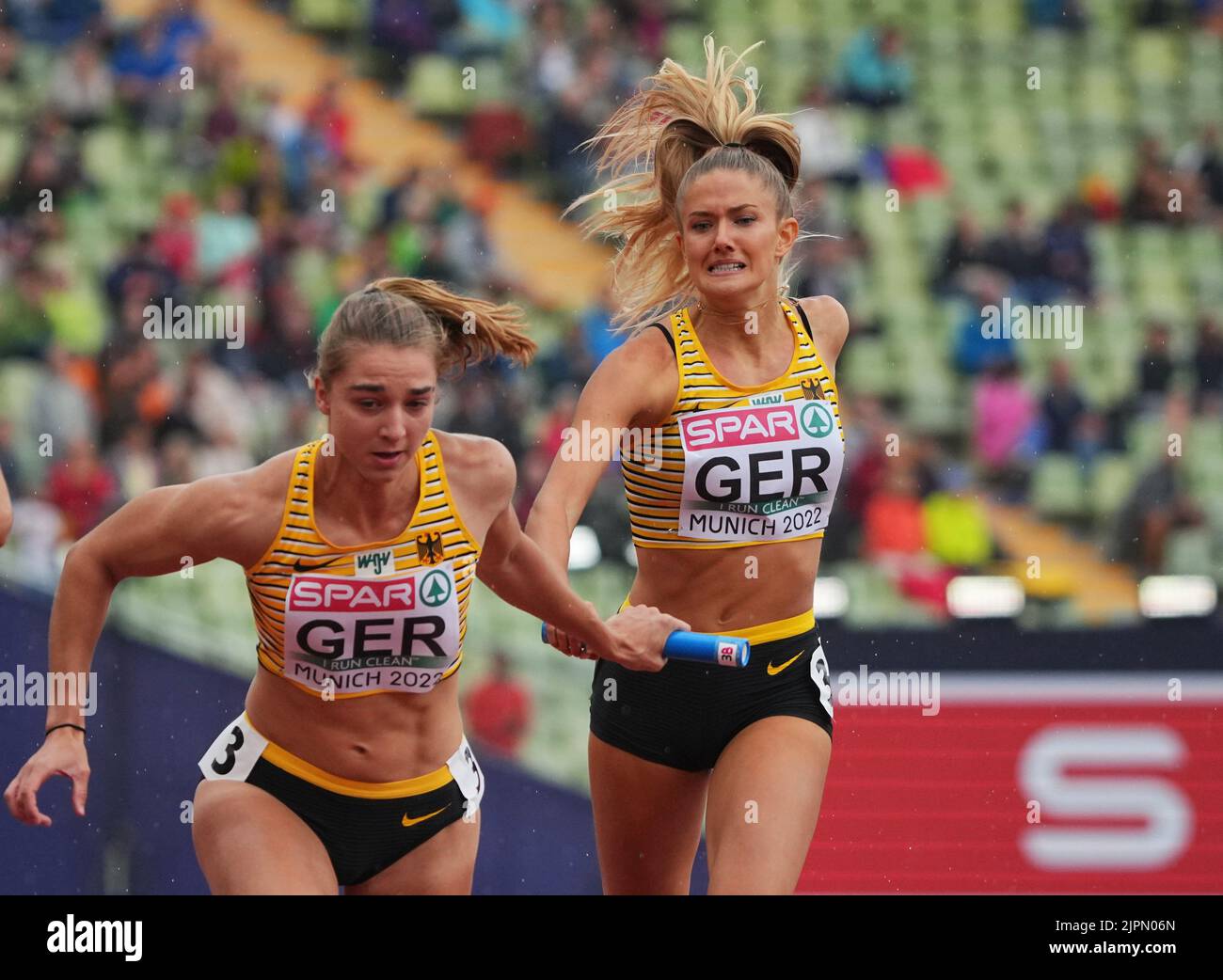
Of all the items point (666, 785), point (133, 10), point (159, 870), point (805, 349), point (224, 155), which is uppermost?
point (133, 10)

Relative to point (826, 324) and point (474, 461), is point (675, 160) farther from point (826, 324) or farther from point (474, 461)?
point (474, 461)

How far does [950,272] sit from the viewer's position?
11.8 meters

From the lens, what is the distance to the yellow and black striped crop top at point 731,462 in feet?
16.8

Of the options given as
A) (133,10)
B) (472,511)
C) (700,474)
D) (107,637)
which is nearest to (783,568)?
(700,474)

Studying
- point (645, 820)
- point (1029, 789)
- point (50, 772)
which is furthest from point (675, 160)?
point (1029, 789)

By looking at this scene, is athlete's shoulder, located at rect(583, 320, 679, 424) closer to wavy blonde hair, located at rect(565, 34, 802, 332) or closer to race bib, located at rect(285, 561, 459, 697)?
wavy blonde hair, located at rect(565, 34, 802, 332)

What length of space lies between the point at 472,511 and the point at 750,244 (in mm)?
1182

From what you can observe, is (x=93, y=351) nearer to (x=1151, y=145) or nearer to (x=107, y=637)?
(x=107, y=637)

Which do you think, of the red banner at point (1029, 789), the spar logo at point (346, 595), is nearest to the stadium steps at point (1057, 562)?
the red banner at point (1029, 789)

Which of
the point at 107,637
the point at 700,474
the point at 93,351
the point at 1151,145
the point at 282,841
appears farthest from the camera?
the point at 1151,145

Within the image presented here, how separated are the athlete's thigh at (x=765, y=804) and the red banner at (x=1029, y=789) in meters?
3.23

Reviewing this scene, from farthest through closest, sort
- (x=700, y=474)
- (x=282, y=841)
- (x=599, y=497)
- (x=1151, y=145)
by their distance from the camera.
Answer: (x=1151, y=145) → (x=599, y=497) → (x=700, y=474) → (x=282, y=841)

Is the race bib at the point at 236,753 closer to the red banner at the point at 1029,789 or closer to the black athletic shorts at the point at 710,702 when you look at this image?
the black athletic shorts at the point at 710,702

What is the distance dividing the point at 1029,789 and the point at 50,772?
5192 millimetres
